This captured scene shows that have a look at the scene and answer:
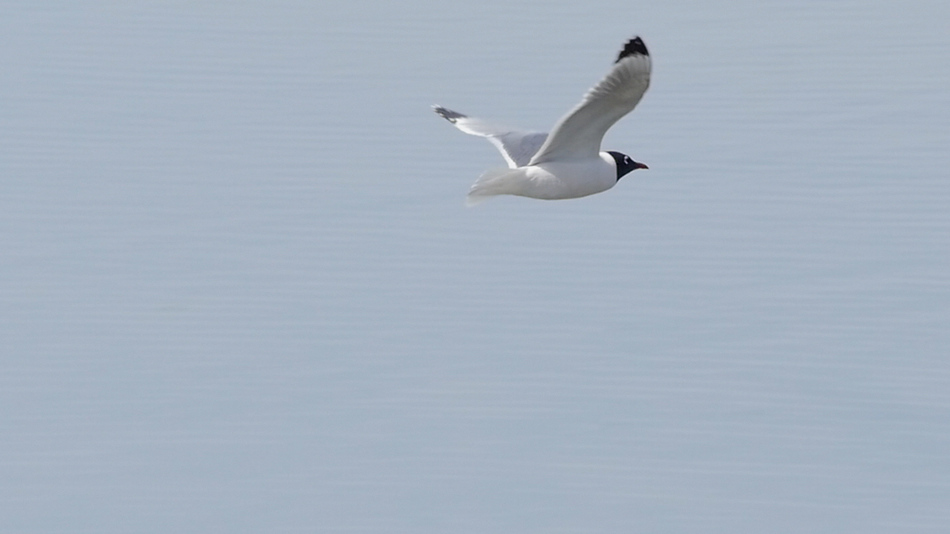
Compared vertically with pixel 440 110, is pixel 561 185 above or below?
below

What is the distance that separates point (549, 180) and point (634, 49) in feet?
2.84

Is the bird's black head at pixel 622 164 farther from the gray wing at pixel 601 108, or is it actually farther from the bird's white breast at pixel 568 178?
the gray wing at pixel 601 108

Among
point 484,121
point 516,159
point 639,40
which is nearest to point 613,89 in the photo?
point 639,40

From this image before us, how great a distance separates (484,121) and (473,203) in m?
1.74

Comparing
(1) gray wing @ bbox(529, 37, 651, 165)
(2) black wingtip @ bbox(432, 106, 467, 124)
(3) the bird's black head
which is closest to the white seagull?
(1) gray wing @ bbox(529, 37, 651, 165)

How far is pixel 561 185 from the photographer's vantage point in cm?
853

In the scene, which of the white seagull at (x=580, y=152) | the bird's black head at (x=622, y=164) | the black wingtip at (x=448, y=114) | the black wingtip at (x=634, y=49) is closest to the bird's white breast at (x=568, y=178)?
the white seagull at (x=580, y=152)

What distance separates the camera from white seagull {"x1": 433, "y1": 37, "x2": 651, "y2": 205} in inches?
311

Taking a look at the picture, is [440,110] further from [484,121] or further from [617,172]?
[617,172]

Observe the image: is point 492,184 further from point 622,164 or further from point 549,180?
point 622,164

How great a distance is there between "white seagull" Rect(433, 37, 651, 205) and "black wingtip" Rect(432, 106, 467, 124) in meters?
1.07

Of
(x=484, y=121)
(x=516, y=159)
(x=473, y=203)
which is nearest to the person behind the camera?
(x=473, y=203)

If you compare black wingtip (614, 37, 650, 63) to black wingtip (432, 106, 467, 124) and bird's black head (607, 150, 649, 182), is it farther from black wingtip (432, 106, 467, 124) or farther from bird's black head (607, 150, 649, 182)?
black wingtip (432, 106, 467, 124)

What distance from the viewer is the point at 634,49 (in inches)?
308
